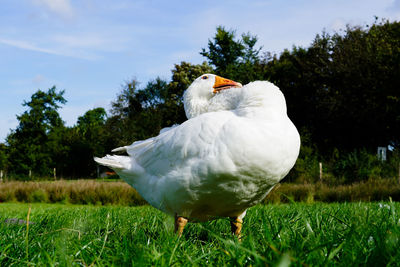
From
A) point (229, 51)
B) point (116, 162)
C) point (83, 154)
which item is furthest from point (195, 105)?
point (83, 154)

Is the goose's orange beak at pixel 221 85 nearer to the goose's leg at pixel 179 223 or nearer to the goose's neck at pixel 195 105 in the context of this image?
the goose's neck at pixel 195 105

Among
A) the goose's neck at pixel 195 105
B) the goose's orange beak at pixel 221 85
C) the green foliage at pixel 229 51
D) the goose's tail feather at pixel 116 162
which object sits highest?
the green foliage at pixel 229 51

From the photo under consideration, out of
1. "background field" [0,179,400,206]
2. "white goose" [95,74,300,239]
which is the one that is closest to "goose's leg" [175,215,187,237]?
"white goose" [95,74,300,239]

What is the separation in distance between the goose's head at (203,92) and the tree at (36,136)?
33419 mm

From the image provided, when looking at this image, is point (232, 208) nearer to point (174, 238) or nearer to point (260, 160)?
point (260, 160)

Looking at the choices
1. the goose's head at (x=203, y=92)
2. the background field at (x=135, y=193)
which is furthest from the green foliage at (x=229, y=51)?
the goose's head at (x=203, y=92)

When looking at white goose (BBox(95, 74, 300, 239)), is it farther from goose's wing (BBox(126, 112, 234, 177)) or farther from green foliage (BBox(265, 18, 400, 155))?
green foliage (BBox(265, 18, 400, 155))

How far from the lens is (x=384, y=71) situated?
81.0 feet

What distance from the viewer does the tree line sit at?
24641 millimetres

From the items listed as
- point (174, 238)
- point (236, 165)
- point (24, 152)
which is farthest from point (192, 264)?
point (24, 152)

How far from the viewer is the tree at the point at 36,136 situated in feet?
111

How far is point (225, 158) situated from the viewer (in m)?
2.61

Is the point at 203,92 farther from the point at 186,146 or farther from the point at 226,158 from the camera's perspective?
the point at 226,158

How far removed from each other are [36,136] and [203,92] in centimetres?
3571
